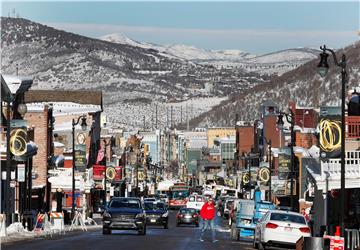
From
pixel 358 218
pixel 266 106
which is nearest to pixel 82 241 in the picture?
pixel 358 218

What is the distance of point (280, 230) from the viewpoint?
5050 centimetres

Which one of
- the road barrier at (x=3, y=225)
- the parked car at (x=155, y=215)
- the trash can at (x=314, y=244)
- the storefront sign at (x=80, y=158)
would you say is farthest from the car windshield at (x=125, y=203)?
the storefront sign at (x=80, y=158)

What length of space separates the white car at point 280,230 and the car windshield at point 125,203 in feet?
47.8

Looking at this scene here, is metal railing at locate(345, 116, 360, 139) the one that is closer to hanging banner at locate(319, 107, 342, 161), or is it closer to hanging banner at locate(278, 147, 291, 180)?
hanging banner at locate(278, 147, 291, 180)

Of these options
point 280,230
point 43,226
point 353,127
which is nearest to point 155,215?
point 353,127

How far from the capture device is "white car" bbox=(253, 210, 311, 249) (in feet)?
165

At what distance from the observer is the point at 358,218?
72.1 metres

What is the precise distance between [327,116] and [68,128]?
8333 centimetres

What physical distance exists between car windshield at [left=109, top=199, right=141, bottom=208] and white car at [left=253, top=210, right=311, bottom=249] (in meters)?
14.6

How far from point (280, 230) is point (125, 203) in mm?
16481

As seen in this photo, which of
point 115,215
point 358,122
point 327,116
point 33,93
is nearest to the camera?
point 327,116

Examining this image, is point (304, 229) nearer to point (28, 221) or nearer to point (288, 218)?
point (288, 218)

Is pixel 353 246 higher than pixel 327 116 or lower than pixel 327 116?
lower

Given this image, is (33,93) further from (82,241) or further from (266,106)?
(82,241)
